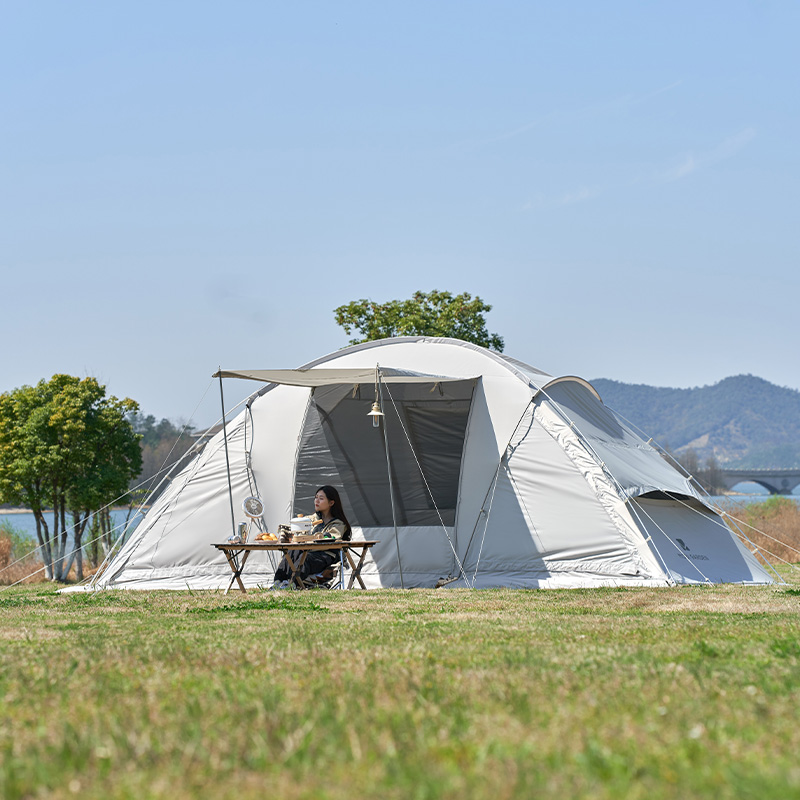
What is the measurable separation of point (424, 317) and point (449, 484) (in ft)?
43.6

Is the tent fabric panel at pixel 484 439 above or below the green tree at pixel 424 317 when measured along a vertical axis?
below

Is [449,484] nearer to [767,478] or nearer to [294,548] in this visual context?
[294,548]

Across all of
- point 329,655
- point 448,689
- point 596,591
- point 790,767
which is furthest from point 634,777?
point 596,591

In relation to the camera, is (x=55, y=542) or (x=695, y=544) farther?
(x=55, y=542)

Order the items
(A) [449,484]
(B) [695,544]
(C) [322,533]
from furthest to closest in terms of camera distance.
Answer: (A) [449,484] → (B) [695,544] → (C) [322,533]

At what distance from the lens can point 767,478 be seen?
66.3 m

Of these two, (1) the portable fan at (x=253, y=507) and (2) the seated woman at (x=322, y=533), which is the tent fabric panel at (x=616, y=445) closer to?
(2) the seated woman at (x=322, y=533)

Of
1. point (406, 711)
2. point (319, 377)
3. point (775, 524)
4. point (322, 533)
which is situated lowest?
point (775, 524)

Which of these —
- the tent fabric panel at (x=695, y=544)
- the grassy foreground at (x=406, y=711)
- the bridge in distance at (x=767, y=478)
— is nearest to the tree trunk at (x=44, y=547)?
the tent fabric panel at (x=695, y=544)

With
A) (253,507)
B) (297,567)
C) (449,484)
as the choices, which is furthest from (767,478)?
(297,567)

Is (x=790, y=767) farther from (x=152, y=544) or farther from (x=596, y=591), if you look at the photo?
(x=152, y=544)

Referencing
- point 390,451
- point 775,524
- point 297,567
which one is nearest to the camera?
point 297,567

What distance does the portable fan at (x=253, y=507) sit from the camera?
1066 centimetres

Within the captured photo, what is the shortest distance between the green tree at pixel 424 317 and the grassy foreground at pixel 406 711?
59.7 feet
